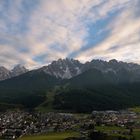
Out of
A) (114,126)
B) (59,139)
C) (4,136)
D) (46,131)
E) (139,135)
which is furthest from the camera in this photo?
(114,126)

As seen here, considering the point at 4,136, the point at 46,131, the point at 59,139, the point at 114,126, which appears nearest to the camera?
the point at 59,139

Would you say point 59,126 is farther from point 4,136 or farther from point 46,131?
point 4,136

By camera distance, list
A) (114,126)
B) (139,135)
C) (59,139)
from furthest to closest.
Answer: (114,126), (139,135), (59,139)

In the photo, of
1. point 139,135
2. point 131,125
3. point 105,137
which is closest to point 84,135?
point 105,137

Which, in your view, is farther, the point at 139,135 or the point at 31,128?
the point at 31,128

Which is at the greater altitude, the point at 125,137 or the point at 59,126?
the point at 59,126

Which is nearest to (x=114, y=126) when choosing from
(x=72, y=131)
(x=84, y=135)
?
(x=72, y=131)

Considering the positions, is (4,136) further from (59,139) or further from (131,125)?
(131,125)

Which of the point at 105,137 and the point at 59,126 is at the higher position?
the point at 59,126

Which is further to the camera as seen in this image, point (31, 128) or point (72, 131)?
point (31, 128)
